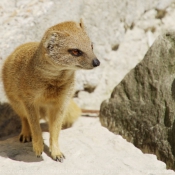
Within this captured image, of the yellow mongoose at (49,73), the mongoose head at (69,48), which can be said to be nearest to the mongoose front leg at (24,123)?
the yellow mongoose at (49,73)

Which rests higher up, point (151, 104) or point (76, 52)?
point (76, 52)

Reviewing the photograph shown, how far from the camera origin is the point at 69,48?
9.02 ft

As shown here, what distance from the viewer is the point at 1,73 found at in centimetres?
355

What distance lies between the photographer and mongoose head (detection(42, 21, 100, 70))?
2721 mm

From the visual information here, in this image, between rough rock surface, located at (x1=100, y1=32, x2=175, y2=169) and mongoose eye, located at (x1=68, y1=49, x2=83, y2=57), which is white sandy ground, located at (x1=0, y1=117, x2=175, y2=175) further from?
mongoose eye, located at (x1=68, y1=49, x2=83, y2=57)

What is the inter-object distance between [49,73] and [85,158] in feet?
2.31

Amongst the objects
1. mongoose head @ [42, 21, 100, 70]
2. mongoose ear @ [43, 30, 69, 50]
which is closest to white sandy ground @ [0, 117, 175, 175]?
mongoose head @ [42, 21, 100, 70]

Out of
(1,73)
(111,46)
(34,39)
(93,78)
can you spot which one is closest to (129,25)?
(111,46)

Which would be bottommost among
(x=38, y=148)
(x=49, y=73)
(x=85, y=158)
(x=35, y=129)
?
(x=85, y=158)

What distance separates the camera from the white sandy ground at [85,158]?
2858mm

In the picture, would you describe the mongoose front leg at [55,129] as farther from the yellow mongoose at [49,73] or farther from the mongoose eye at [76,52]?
the mongoose eye at [76,52]

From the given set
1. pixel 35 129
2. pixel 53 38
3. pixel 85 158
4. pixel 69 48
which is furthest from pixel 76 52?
pixel 85 158

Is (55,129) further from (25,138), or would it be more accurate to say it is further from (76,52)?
(76,52)

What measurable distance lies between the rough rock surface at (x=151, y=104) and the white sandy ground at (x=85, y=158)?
9 centimetres
